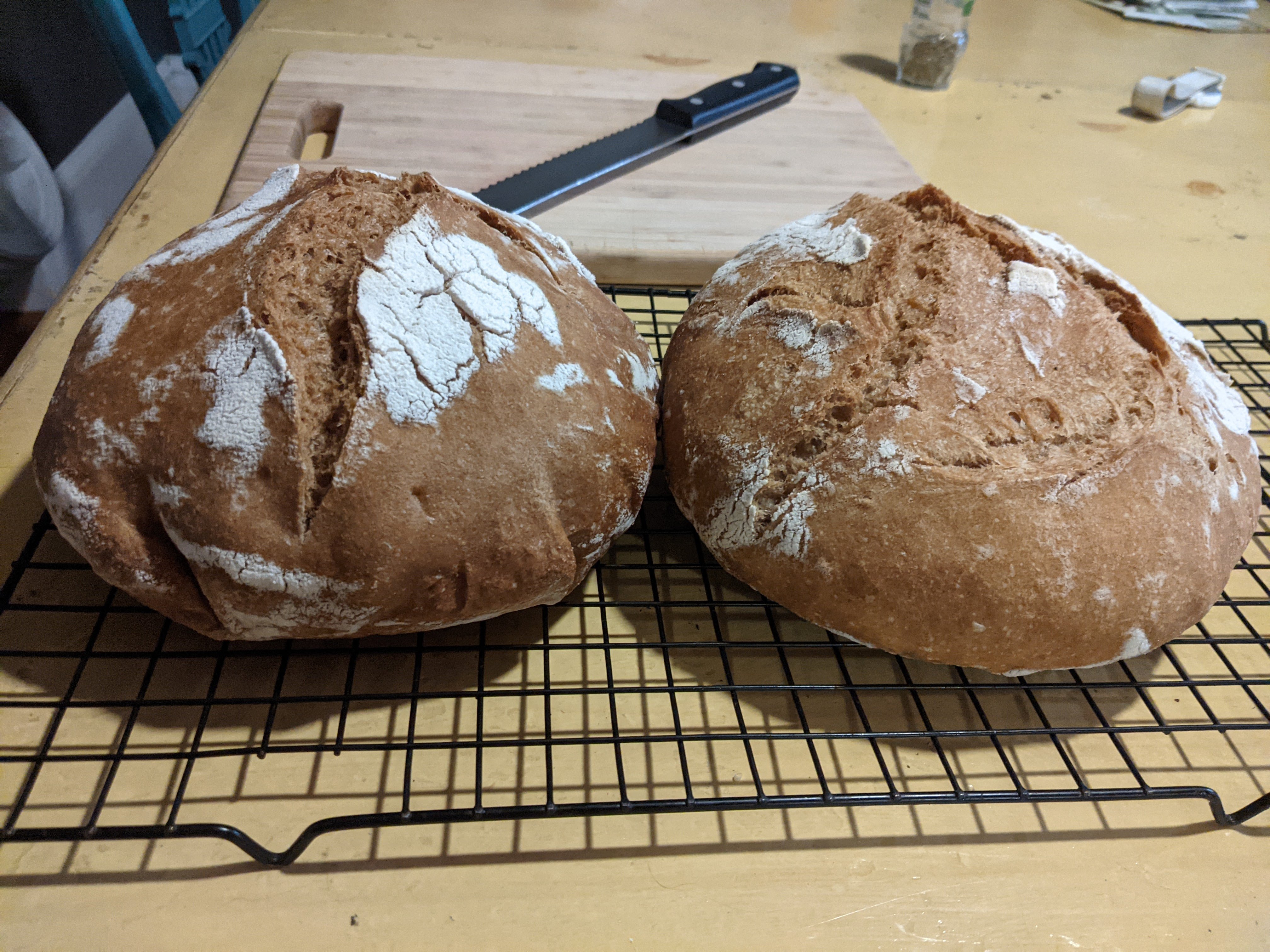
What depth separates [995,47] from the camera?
108 inches

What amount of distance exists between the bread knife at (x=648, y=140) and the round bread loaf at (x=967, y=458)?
2.26ft

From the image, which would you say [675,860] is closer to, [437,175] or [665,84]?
[437,175]

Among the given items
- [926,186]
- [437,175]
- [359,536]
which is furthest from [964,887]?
[437,175]

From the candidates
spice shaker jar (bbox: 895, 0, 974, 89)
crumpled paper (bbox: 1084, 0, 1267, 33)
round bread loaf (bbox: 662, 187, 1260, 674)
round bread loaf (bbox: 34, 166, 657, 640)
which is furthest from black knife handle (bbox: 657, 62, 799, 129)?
crumpled paper (bbox: 1084, 0, 1267, 33)

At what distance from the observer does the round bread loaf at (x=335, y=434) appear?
0.80 m

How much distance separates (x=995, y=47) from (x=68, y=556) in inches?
123

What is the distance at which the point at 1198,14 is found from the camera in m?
3.04

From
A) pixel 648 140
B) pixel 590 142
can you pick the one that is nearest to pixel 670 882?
pixel 648 140

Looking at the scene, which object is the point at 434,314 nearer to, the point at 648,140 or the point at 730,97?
the point at 648,140

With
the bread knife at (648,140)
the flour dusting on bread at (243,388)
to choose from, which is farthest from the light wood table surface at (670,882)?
the bread knife at (648,140)

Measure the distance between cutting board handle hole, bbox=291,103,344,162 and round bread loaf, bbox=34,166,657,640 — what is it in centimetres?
97

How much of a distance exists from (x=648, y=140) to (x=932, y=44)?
122cm

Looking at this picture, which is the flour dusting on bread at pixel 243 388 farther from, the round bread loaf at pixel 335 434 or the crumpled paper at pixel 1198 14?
the crumpled paper at pixel 1198 14

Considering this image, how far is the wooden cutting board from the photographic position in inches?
63.1
